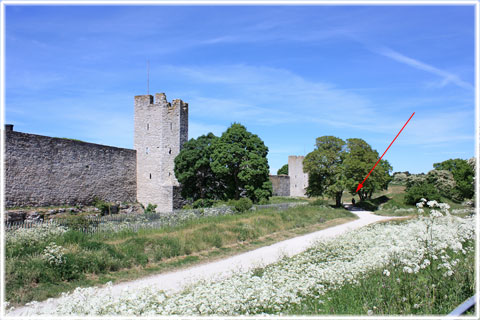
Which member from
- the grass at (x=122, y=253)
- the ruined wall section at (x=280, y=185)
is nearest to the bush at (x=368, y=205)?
the ruined wall section at (x=280, y=185)

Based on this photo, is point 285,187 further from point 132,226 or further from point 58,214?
point 132,226

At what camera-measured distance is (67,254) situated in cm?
1035

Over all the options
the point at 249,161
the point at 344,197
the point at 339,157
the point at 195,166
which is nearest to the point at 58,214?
the point at 195,166

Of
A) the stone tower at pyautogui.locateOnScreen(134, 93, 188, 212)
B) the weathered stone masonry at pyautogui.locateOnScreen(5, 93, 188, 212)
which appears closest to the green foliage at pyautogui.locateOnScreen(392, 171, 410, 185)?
the stone tower at pyautogui.locateOnScreen(134, 93, 188, 212)

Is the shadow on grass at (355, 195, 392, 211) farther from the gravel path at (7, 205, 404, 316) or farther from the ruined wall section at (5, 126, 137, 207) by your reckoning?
the gravel path at (7, 205, 404, 316)

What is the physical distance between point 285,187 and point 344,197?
A: 9.71 meters

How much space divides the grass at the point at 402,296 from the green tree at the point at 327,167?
31788 mm

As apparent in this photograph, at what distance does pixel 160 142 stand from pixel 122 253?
806 inches

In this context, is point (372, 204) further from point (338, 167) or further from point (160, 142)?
point (160, 142)

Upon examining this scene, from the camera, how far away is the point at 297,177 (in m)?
58.8

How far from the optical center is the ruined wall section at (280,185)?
5509 centimetres

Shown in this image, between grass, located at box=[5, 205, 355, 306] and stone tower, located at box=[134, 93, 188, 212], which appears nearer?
grass, located at box=[5, 205, 355, 306]

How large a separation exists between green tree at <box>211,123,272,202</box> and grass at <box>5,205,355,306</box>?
37.3 feet

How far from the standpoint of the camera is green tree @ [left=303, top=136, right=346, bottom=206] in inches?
1506
